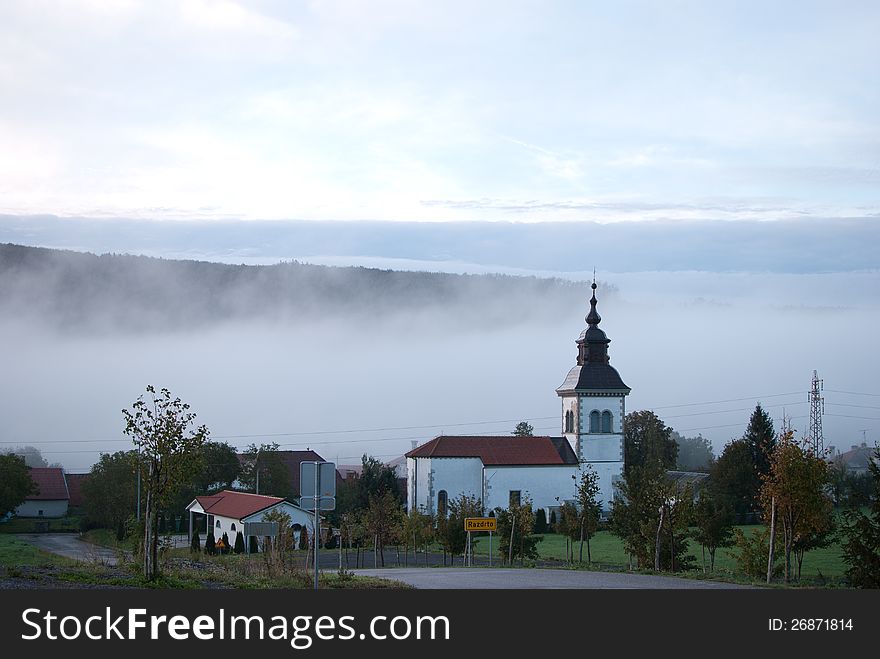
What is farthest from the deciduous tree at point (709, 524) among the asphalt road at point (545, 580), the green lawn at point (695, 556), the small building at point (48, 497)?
the small building at point (48, 497)

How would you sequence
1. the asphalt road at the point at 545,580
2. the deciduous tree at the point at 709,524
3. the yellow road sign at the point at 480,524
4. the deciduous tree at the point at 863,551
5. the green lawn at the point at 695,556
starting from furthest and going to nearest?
the deciduous tree at the point at 709,524
the green lawn at the point at 695,556
the yellow road sign at the point at 480,524
the deciduous tree at the point at 863,551
the asphalt road at the point at 545,580

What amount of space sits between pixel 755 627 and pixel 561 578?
40.9ft

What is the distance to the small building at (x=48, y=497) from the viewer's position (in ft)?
275

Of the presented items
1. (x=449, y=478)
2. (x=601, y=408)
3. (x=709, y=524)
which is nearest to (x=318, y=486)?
(x=709, y=524)

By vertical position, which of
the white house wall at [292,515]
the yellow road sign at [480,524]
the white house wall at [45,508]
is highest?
the yellow road sign at [480,524]

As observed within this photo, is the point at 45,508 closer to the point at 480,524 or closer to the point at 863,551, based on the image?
the point at 480,524

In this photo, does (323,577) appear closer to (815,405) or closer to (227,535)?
(227,535)

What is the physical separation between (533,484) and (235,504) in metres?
27.0

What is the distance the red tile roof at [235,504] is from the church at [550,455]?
698 inches

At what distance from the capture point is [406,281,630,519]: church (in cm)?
7825

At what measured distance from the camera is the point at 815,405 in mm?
92500

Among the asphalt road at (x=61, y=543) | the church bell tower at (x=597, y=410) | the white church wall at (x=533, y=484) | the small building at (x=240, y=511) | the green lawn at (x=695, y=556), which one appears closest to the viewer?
the green lawn at (x=695, y=556)

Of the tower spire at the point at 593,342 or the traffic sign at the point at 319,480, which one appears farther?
the tower spire at the point at 593,342

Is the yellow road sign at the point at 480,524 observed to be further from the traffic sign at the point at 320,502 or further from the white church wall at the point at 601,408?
the white church wall at the point at 601,408
